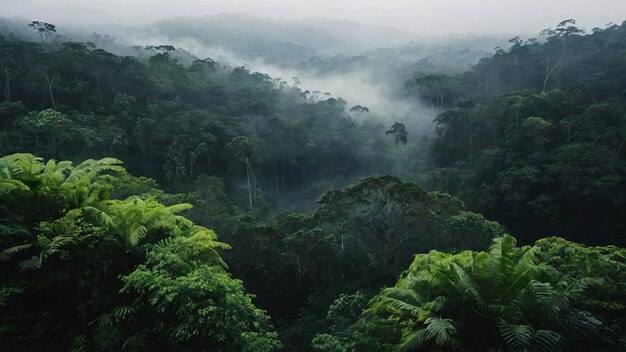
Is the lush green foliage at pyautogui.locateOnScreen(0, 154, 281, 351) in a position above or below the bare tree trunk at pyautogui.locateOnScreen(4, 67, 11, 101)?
above

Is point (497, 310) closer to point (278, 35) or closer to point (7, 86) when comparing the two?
point (7, 86)

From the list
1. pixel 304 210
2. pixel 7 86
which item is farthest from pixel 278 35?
pixel 304 210

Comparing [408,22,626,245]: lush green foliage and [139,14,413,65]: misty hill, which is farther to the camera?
[139,14,413,65]: misty hill

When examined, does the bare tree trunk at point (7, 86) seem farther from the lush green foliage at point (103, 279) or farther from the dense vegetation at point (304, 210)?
the lush green foliage at point (103, 279)

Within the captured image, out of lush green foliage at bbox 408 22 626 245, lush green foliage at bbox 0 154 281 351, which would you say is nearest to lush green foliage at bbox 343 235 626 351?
lush green foliage at bbox 0 154 281 351

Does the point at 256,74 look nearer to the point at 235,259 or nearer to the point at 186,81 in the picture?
the point at 186,81

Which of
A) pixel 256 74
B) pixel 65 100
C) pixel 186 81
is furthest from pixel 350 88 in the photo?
pixel 65 100

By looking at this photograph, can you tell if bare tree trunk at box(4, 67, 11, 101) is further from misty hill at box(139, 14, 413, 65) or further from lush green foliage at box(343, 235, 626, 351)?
misty hill at box(139, 14, 413, 65)

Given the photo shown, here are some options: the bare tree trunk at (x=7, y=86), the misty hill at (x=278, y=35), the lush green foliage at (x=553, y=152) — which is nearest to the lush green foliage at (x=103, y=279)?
the lush green foliage at (x=553, y=152)
